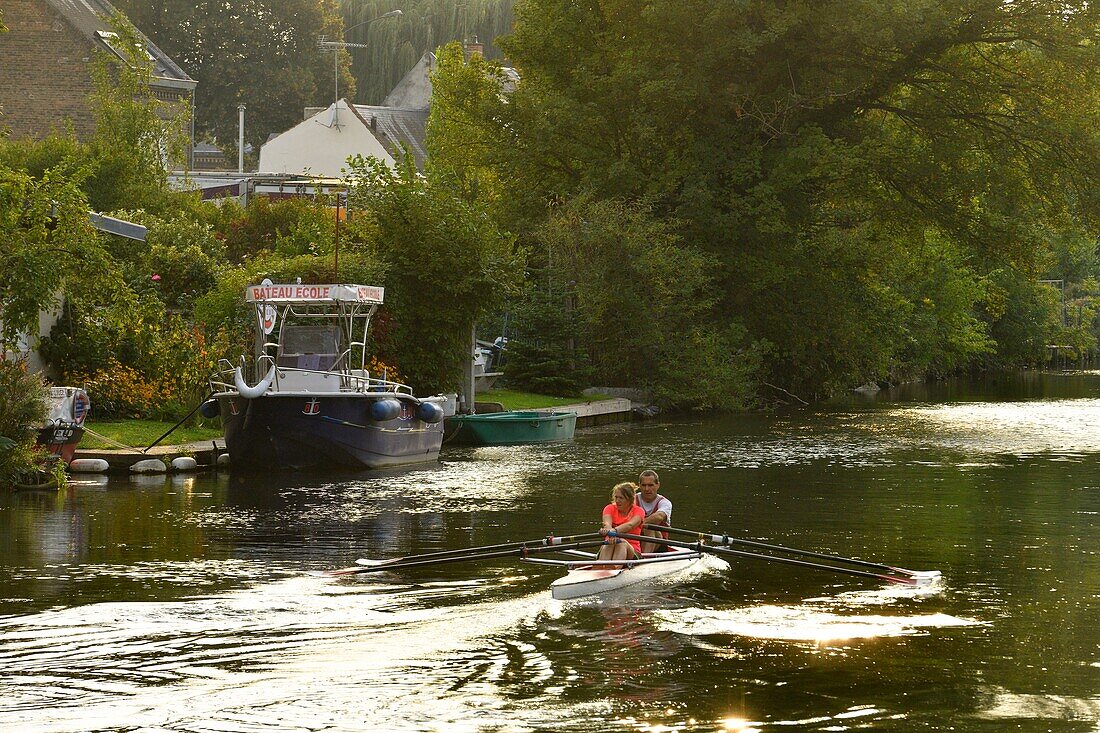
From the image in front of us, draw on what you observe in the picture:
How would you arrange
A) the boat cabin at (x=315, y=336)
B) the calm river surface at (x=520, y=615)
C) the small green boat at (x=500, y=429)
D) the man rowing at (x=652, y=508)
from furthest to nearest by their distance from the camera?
the small green boat at (x=500, y=429), the boat cabin at (x=315, y=336), the man rowing at (x=652, y=508), the calm river surface at (x=520, y=615)

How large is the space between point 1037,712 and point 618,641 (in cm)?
396

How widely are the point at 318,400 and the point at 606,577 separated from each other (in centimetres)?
1330

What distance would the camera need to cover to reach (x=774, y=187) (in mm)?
49406

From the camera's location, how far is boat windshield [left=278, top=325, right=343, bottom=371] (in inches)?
1233

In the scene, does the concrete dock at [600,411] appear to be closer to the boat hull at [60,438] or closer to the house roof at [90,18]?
the boat hull at [60,438]

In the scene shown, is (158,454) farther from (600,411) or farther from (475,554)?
(600,411)

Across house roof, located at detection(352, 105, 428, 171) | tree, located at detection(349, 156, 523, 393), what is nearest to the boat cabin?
tree, located at detection(349, 156, 523, 393)

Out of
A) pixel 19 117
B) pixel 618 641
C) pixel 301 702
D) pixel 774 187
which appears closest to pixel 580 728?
pixel 301 702

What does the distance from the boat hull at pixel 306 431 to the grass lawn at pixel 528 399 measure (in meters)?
12.0

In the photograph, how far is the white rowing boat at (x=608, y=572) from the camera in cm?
1608

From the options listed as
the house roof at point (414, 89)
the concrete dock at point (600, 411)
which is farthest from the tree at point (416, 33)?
the concrete dock at point (600, 411)

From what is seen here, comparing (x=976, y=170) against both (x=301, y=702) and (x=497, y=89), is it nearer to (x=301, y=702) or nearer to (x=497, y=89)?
(x=497, y=89)

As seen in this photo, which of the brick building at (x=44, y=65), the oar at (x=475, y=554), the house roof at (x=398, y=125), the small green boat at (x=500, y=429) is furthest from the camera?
the house roof at (x=398, y=125)

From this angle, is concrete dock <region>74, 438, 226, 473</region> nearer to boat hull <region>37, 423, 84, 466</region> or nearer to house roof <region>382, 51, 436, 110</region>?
boat hull <region>37, 423, 84, 466</region>
